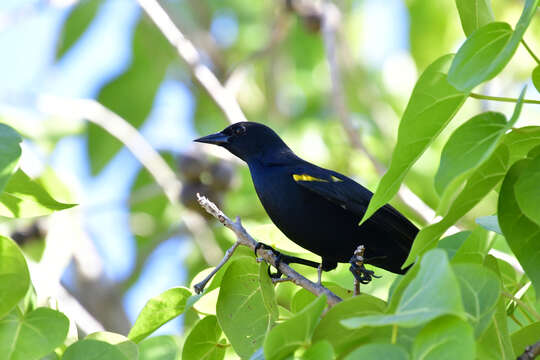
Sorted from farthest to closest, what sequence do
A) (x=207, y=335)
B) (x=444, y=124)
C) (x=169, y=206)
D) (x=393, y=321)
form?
(x=169, y=206) < (x=207, y=335) < (x=444, y=124) < (x=393, y=321)

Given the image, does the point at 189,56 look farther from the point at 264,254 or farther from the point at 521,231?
the point at 521,231

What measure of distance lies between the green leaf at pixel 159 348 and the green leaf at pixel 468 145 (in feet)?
3.77

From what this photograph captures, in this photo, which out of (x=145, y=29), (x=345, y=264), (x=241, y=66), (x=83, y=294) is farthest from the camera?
(x=145, y=29)

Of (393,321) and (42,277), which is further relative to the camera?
(42,277)

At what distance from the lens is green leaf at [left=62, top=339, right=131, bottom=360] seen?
7.15ft

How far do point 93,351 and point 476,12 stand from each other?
54.9 inches

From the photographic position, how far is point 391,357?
5.23ft

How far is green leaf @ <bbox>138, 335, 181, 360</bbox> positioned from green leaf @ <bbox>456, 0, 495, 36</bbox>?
53.4 inches

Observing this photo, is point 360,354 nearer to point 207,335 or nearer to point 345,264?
point 207,335

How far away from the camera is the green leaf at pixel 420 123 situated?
6.38 feet

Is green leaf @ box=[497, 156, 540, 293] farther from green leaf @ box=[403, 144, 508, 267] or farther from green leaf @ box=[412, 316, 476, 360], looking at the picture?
green leaf @ box=[412, 316, 476, 360]

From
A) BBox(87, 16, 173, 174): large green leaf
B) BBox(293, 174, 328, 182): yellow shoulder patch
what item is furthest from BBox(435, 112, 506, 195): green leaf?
BBox(87, 16, 173, 174): large green leaf

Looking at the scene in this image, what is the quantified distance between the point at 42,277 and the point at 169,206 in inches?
136

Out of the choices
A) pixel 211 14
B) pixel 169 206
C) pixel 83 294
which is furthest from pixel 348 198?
pixel 211 14
